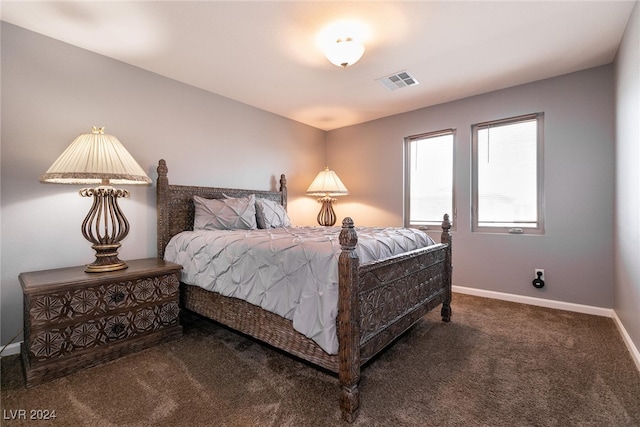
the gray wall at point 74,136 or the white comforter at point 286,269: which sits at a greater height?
the gray wall at point 74,136

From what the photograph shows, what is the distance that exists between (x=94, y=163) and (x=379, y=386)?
235 cm

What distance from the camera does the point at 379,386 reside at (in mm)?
1678

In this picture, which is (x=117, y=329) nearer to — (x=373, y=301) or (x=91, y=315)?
(x=91, y=315)

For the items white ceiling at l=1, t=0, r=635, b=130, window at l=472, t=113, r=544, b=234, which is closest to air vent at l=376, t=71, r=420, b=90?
white ceiling at l=1, t=0, r=635, b=130

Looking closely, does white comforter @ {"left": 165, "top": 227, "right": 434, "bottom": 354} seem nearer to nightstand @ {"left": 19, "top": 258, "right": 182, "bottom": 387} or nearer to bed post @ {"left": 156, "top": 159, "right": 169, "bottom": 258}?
nightstand @ {"left": 19, "top": 258, "right": 182, "bottom": 387}

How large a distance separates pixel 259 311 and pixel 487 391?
1.42 metres

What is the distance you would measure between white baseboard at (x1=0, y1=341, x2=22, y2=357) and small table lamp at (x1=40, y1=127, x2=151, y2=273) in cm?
78

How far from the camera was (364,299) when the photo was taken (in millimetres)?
1610

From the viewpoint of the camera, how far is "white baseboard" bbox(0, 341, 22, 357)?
2.08 metres

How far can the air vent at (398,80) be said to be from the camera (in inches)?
118

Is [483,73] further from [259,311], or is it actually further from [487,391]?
[259,311]

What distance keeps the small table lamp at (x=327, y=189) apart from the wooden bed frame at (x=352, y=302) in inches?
66.9

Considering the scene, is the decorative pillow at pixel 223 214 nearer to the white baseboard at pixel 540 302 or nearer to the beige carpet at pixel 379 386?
the beige carpet at pixel 379 386

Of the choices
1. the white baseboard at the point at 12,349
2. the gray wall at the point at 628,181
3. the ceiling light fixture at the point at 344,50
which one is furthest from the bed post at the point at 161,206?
the gray wall at the point at 628,181
